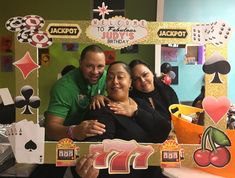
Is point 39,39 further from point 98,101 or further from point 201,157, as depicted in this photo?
point 201,157

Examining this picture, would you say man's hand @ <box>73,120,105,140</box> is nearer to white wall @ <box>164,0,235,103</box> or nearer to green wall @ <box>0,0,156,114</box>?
green wall @ <box>0,0,156,114</box>

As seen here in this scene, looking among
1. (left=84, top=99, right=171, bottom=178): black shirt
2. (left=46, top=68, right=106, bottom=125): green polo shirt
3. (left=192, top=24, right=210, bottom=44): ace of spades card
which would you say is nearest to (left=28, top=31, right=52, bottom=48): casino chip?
(left=46, top=68, right=106, bottom=125): green polo shirt

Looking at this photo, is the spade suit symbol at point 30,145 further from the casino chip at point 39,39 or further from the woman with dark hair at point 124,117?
the casino chip at point 39,39

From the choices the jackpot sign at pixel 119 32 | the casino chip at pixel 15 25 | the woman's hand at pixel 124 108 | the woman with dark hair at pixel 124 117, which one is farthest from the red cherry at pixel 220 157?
the casino chip at pixel 15 25

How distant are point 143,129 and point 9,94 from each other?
387 mm

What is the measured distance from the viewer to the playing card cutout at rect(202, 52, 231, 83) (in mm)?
840

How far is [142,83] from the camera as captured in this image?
88 cm

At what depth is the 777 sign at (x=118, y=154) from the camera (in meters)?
0.84

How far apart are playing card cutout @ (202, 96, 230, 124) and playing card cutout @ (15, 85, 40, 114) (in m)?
0.43

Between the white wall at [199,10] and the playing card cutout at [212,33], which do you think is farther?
the white wall at [199,10]

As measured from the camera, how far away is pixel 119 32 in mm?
836

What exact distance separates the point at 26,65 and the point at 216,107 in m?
0.49

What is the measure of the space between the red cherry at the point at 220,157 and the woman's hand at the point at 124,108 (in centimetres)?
23

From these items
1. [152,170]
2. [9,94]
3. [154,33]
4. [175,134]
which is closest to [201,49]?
[154,33]
